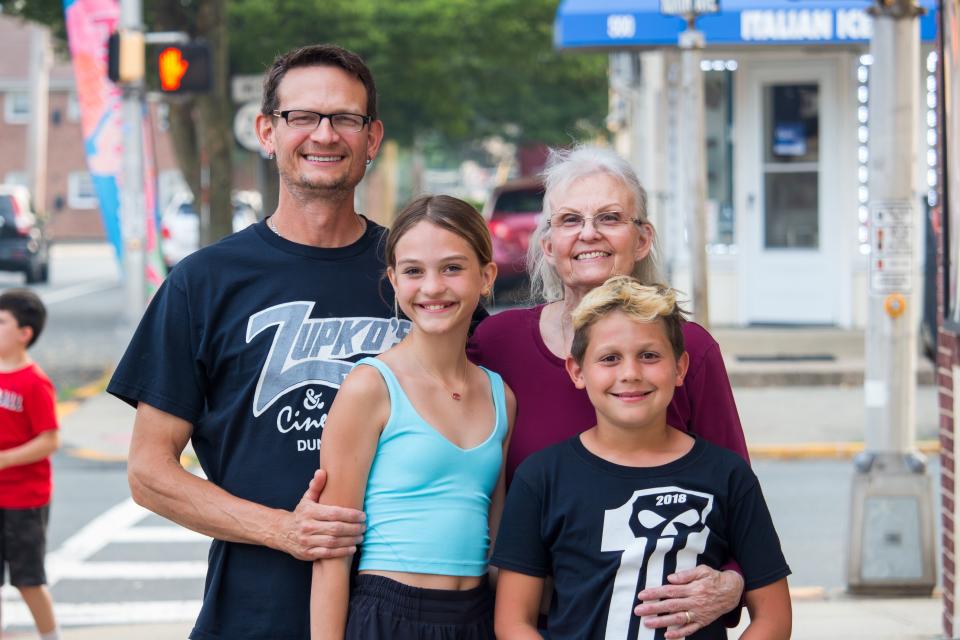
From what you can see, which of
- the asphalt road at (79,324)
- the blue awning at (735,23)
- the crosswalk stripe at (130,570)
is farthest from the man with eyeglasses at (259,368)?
the blue awning at (735,23)

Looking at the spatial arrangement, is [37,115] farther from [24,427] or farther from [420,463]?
[420,463]

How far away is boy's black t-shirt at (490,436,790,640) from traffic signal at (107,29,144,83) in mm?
11116

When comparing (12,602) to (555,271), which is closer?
(555,271)

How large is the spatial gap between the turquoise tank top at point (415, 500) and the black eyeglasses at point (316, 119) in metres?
0.57

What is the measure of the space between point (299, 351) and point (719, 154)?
15239 mm

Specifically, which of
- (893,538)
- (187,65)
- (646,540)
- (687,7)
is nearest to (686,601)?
(646,540)

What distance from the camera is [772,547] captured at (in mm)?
2982

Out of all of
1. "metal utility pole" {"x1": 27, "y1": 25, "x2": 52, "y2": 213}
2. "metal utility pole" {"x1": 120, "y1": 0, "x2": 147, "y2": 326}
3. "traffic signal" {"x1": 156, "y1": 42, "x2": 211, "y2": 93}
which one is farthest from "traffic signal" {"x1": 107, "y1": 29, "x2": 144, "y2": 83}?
"metal utility pole" {"x1": 27, "y1": 25, "x2": 52, "y2": 213}

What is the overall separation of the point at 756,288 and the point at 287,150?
14824 mm

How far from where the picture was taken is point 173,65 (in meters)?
12.6

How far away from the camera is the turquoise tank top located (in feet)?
9.78

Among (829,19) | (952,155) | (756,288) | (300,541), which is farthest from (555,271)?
(756,288)

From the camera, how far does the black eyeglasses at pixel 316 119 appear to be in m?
3.21

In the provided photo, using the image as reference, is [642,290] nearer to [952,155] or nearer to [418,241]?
[418,241]
